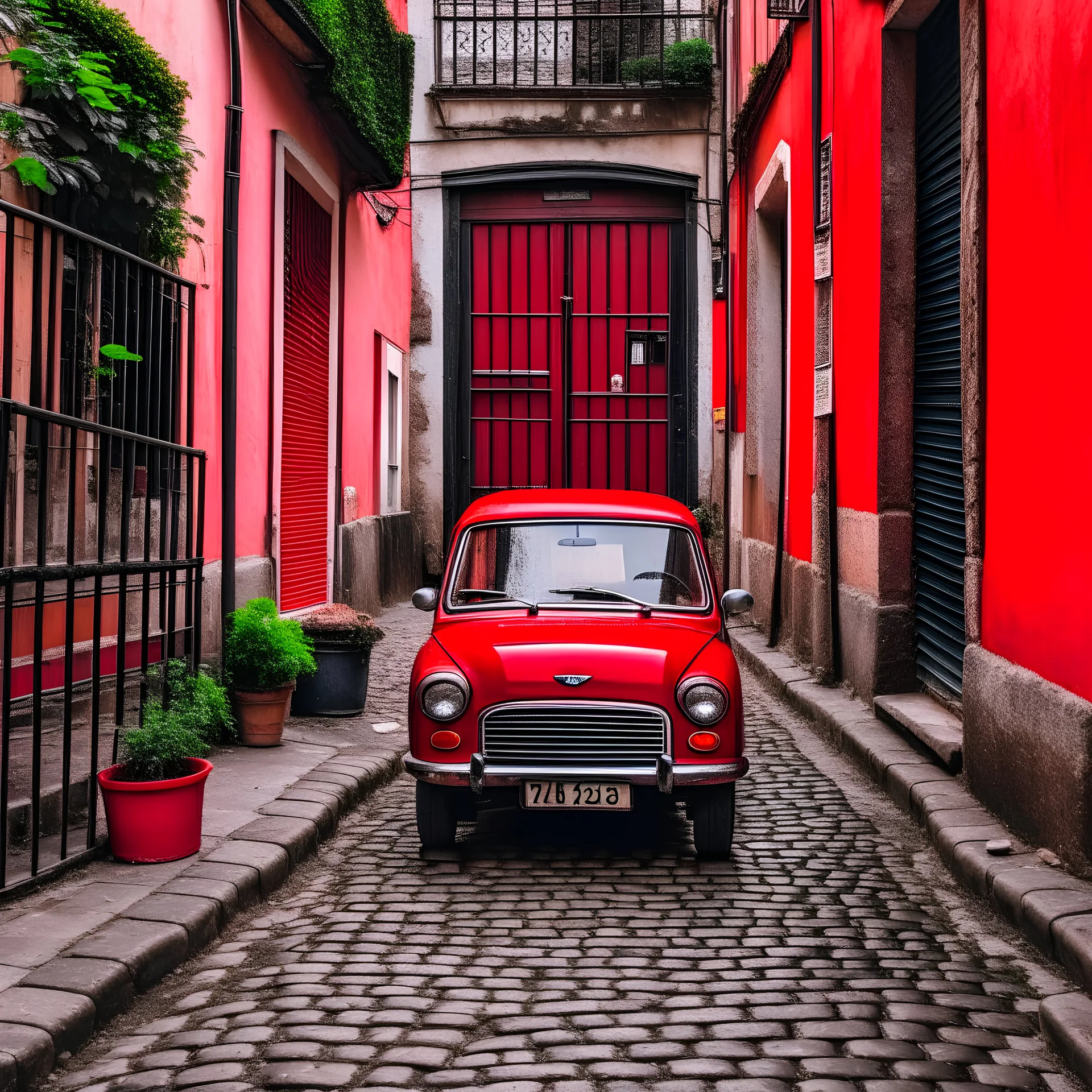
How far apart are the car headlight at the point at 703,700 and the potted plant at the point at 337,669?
3.46 m

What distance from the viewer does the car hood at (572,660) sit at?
5.58 meters

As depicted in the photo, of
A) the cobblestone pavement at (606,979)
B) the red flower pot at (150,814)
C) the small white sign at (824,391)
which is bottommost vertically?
the cobblestone pavement at (606,979)

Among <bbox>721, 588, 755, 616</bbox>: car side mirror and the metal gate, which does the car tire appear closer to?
<bbox>721, 588, 755, 616</bbox>: car side mirror

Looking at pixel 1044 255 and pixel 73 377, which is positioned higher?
pixel 1044 255

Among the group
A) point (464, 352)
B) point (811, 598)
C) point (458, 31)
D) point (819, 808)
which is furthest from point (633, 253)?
point (819, 808)

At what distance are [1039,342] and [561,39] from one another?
15.2 meters

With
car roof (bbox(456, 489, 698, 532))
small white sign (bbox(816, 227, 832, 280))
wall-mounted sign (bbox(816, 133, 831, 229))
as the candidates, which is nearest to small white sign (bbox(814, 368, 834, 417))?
small white sign (bbox(816, 227, 832, 280))

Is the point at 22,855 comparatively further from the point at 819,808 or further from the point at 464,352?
the point at 464,352

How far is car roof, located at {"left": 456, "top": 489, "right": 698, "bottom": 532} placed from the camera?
666cm

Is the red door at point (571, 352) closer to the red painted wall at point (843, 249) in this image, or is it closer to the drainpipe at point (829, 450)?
the red painted wall at point (843, 249)

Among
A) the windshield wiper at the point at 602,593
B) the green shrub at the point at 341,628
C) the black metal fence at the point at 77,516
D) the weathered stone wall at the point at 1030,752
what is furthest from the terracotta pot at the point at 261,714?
the weathered stone wall at the point at 1030,752

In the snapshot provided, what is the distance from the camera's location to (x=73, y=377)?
603 centimetres

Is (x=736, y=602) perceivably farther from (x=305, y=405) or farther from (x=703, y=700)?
(x=305, y=405)

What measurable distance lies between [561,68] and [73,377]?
14.6 metres
